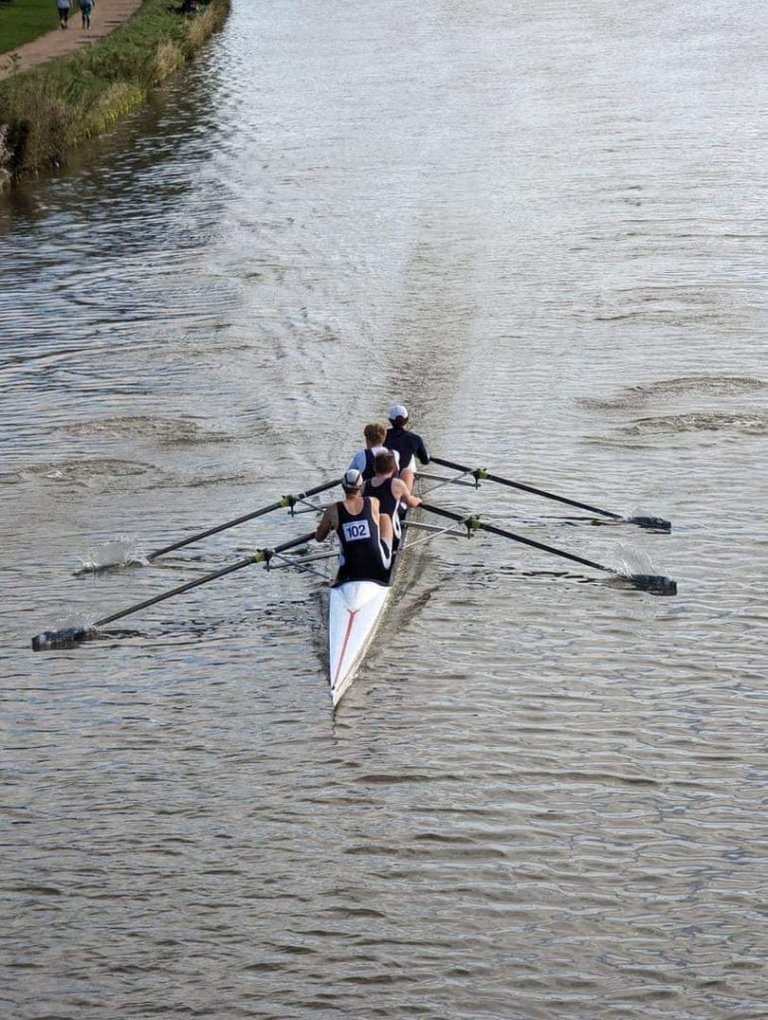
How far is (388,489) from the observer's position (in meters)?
16.2

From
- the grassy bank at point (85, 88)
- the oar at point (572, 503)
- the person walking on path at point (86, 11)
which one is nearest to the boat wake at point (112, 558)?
the oar at point (572, 503)

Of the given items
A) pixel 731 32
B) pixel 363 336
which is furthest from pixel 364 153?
pixel 731 32

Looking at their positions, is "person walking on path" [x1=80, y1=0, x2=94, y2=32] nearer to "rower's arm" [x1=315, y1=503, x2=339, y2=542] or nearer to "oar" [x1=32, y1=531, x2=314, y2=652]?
"oar" [x1=32, y1=531, x2=314, y2=652]

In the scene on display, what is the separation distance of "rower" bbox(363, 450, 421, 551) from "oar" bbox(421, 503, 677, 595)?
0.50 metres

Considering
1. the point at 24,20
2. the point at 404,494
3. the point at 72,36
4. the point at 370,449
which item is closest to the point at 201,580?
the point at 404,494

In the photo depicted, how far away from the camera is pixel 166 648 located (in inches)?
600

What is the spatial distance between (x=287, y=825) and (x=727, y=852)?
352 cm

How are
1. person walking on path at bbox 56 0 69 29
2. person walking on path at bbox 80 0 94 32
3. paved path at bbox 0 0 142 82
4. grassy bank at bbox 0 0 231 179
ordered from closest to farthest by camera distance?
grassy bank at bbox 0 0 231 179, paved path at bbox 0 0 142 82, person walking on path at bbox 56 0 69 29, person walking on path at bbox 80 0 94 32

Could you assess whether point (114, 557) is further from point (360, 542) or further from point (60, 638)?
point (360, 542)

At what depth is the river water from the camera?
10.6m

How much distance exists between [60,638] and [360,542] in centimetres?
325

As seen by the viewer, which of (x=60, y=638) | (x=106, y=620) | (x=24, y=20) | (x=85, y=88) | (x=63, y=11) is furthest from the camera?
(x=24, y=20)

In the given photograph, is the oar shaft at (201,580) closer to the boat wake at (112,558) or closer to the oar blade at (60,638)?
the oar blade at (60,638)

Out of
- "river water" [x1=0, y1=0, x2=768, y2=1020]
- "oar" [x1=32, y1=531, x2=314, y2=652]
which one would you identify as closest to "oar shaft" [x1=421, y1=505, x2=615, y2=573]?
"river water" [x1=0, y1=0, x2=768, y2=1020]
